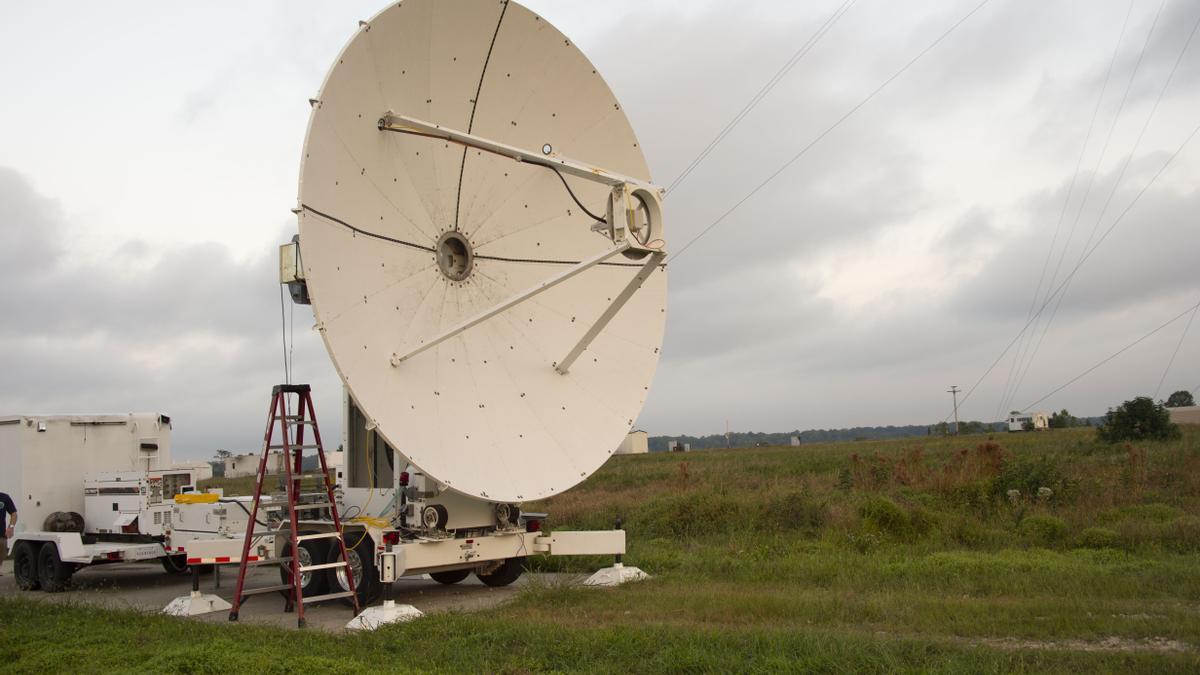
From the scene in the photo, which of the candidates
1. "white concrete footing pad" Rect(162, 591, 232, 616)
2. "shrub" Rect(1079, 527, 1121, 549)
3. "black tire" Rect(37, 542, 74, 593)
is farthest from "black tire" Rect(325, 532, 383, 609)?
"shrub" Rect(1079, 527, 1121, 549)

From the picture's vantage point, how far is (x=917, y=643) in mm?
8219

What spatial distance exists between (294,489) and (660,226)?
5.61m

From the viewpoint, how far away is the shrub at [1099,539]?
13.9 metres

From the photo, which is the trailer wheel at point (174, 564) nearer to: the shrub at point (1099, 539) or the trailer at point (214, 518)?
the trailer at point (214, 518)

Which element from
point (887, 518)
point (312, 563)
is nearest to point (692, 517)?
point (887, 518)

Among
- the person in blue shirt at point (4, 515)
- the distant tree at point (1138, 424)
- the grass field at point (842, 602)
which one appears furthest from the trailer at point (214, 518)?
the distant tree at point (1138, 424)

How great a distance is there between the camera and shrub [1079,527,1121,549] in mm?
13914

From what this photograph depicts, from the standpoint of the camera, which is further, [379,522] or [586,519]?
[586,519]

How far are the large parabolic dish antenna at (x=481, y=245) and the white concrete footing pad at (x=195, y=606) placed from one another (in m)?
3.81

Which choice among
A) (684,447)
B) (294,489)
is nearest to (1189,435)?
(294,489)

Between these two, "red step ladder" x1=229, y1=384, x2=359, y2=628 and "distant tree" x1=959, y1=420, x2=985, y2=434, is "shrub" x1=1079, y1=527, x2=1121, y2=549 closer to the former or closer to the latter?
"red step ladder" x1=229, y1=384, x2=359, y2=628

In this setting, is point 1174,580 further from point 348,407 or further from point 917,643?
point 348,407

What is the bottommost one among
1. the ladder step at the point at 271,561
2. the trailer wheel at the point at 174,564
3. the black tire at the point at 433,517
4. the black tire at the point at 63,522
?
the trailer wheel at the point at 174,564

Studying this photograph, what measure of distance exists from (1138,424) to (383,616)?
92.7ft
